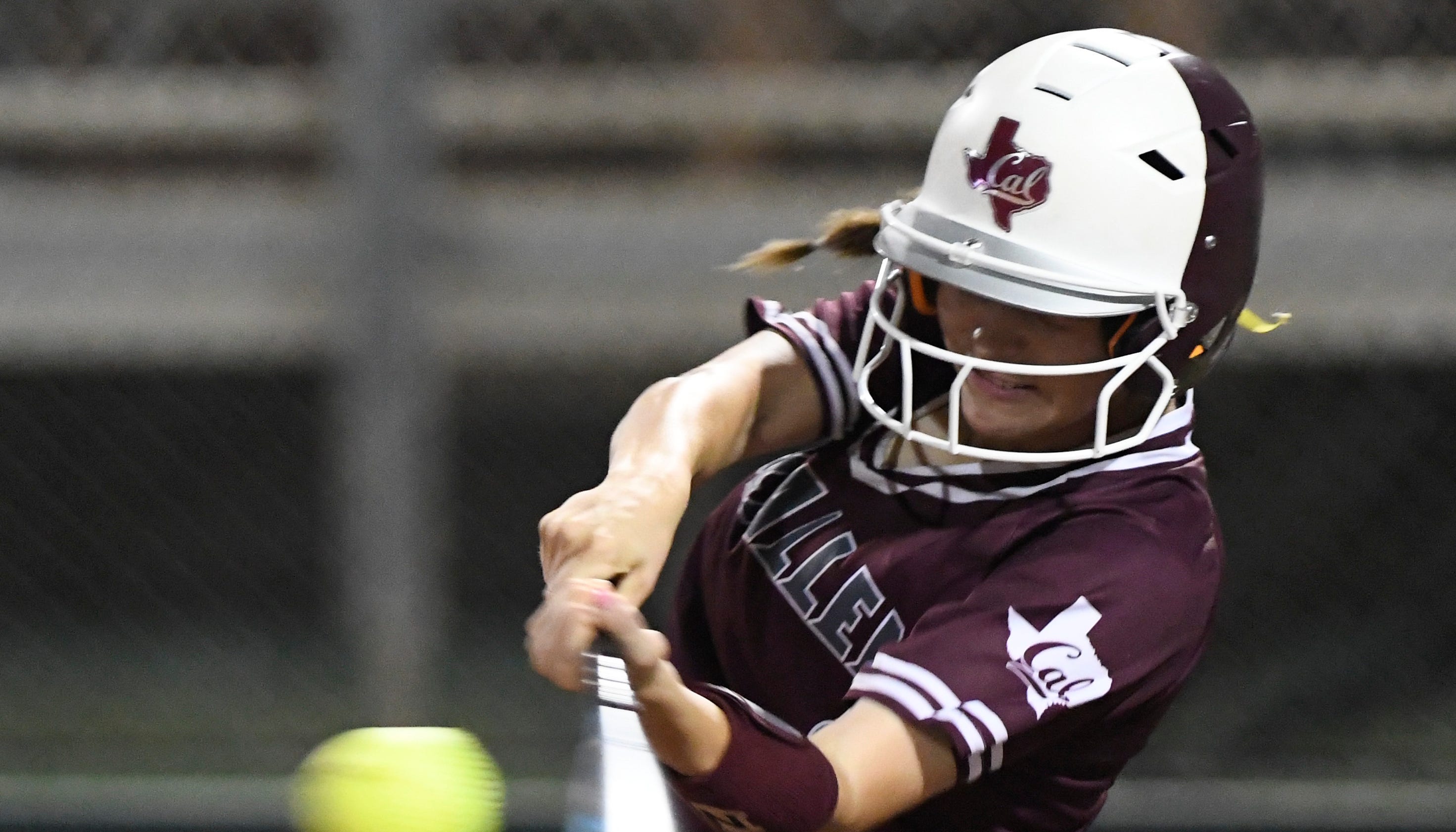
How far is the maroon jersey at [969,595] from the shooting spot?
1351mm

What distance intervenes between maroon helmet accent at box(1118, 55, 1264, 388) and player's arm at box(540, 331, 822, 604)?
0.39 meters

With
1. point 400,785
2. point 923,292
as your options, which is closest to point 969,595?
point 923,292

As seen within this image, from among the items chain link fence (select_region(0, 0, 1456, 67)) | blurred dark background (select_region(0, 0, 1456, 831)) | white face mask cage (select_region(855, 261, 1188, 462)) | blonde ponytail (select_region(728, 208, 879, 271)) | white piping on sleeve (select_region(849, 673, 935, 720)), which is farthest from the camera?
chain link fence (select_region(0, 0, 1456, 67))

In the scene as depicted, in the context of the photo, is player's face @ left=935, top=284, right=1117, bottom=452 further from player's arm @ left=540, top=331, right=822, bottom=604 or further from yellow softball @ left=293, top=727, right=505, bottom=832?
yellow softball @ left=293, top=727, right=505, bottom=832

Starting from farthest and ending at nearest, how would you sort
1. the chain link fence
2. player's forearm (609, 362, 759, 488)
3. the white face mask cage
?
the chain link fence → player's forearm (609, 362, 759, 488) → the white face mask cage

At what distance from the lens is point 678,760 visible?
1.15 metres

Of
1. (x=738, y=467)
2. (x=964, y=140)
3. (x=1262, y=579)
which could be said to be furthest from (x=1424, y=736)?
(x=964, y=140)

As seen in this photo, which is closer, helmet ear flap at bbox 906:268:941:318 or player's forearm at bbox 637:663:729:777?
player's forearm at bbox 637:663:729:777

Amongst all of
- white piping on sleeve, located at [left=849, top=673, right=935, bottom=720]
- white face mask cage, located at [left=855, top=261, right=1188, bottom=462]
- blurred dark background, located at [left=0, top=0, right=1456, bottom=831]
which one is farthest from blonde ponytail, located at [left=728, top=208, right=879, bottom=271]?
blurred dark background, located at [left=0, top=0, right=1456, bottom=831]

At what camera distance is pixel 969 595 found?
144 centimetres

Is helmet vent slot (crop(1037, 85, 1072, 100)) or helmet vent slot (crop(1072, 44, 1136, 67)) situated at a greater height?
helmet vent slot (crop(1072, 44, 1136, 67))

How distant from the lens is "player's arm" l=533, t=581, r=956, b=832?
3.64 ft

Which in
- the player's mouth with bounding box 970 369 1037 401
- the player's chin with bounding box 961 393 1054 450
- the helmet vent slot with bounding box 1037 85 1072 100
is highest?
the helmet vent slot with bounding box 1037 85 1072 100

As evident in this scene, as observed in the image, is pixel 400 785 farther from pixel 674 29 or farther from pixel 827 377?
pixel 674 29
